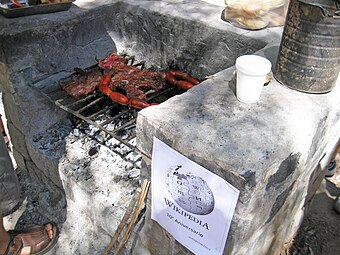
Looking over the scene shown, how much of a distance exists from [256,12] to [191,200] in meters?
1.63

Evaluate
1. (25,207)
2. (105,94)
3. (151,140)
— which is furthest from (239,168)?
(25,207)

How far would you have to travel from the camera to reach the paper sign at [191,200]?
1.30 m

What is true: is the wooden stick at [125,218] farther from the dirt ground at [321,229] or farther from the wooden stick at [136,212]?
the dirt ground at [321,229]

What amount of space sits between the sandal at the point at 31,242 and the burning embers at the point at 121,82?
3.35ft

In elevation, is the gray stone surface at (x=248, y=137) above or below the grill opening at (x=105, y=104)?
above

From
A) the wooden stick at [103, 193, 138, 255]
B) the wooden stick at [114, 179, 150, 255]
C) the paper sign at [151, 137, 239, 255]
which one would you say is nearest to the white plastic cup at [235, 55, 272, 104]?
the paper sign at [151, 137, 239, 255]

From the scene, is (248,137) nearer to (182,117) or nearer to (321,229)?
(182,117)

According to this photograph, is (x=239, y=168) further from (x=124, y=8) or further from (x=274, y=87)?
(x=124, y=8)

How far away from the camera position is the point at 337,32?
1.51 m

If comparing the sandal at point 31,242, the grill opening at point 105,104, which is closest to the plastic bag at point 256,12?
the grill opening at point 105,104

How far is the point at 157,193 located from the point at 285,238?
126cm

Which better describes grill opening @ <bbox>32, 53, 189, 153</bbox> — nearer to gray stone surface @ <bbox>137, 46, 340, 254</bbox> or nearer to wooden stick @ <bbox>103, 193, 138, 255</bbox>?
wooden stick @ <bbox>103, 193, 138, 255</bbox>

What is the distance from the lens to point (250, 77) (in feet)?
4.78

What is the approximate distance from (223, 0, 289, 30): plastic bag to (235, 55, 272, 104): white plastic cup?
103 centimetres
